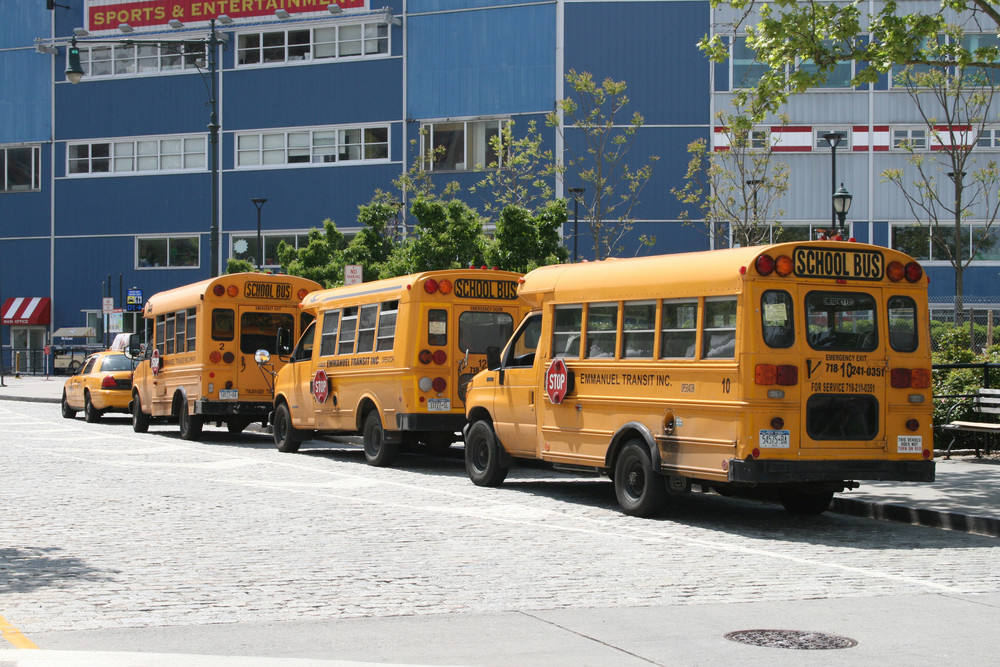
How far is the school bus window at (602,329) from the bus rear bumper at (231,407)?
35.1ft

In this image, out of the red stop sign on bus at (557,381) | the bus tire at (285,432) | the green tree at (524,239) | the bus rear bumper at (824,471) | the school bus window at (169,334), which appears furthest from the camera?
the green tree at (524,239)

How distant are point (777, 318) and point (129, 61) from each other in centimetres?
5165

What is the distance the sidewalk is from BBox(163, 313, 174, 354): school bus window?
46.1 ft

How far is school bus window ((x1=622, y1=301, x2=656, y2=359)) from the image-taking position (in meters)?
12.8

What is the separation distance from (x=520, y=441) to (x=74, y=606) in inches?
298

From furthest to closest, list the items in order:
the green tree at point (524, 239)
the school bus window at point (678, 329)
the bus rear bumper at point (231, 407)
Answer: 1. the green tree at point (524, 239)
2. the bus rear bumper at point (231, 407)
3. the school bus window at point (678, 329)

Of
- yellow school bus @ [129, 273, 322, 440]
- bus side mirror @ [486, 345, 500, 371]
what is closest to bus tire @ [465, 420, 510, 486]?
bus side mirror @ [486, 345, 500, 371]

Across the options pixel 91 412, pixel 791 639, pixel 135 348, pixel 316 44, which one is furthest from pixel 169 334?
pixel 316 44

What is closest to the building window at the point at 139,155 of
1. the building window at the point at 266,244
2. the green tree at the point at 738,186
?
the building window at the point at 266,244

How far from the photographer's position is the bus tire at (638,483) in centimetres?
1242

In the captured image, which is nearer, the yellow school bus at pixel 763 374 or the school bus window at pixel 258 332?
the yellow school bus at pixel 763 374

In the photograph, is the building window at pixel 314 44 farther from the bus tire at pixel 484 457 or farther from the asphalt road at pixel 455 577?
the asphalt road at pixel 455 577

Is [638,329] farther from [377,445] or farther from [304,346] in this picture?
[304,346]

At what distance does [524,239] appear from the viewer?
→ 1097 inches
